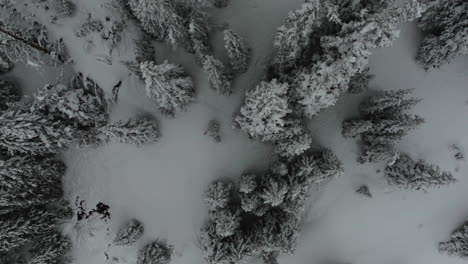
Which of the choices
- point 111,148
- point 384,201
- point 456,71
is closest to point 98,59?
point 111,148

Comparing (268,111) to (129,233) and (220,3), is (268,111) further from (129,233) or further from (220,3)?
(129,233)

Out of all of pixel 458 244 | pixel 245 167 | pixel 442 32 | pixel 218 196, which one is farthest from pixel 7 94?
pixel 458 244

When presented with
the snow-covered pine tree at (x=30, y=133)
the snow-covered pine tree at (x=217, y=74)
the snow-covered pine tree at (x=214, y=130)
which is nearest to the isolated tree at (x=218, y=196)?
the snow-covered pine tree at (x=214, y=130)

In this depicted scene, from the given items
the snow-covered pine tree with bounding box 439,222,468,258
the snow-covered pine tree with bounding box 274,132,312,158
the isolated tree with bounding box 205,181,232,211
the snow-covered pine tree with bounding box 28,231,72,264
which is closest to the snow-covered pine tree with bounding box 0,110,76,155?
the snow-covered pine tree with bounding box 28,231,72,264

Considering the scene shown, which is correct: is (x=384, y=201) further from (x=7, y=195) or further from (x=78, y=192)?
(x=7, y=195)

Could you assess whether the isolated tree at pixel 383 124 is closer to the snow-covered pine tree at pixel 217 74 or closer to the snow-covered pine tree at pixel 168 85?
the snow-covered pine tree at pixel 217 74
